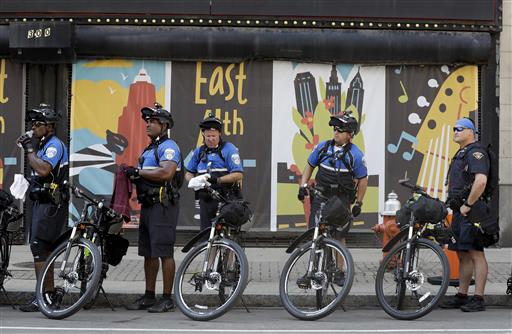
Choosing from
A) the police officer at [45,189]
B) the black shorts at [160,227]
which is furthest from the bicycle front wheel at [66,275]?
the black shorts at [160,227]

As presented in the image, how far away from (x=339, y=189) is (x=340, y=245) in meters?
1.53

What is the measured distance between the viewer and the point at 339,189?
30.7ft

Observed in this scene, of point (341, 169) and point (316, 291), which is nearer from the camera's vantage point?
point (316, 291)

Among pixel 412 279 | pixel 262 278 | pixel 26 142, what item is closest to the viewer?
pixel 412 279

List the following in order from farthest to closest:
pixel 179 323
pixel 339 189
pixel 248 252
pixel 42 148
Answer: pixel 248 252 → pixel 339 189 → pixel 42 148 → pixel 179 323

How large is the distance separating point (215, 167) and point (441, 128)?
210 inches

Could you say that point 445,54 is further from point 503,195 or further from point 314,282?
point 314,282

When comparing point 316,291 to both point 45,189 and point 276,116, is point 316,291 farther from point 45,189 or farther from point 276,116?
point 276,116

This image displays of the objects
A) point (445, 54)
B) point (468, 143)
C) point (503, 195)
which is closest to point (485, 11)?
point (445, 54)

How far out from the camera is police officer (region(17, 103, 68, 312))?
843cm

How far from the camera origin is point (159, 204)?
8555 mm

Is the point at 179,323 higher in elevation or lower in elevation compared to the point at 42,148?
lower

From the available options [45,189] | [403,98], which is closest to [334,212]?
[45,189]

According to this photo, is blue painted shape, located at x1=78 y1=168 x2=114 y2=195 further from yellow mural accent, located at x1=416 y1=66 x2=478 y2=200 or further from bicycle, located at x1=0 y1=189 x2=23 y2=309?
yellow mural accent, located at x1=416 y1=66 x2=478 y2=200
